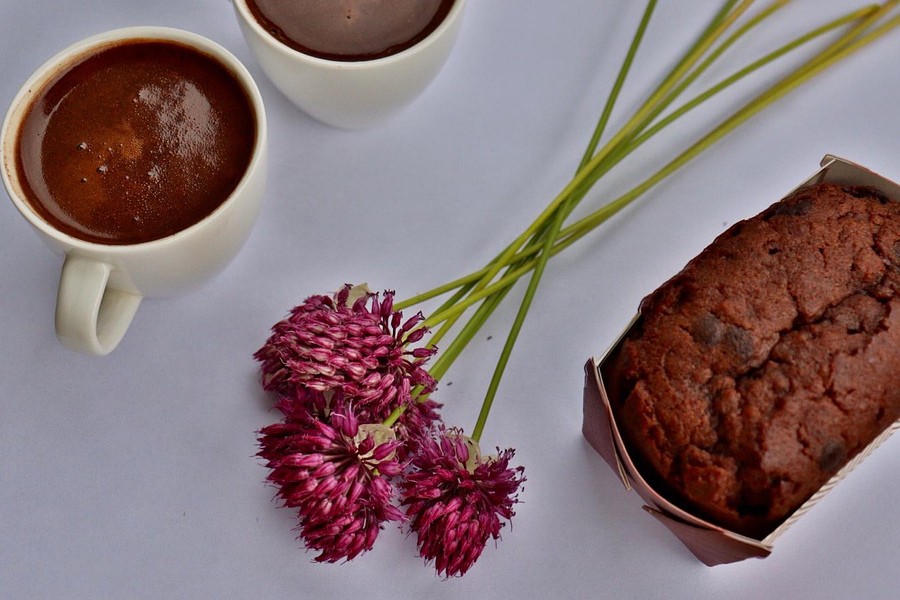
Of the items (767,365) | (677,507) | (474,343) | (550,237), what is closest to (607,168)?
(550,237)

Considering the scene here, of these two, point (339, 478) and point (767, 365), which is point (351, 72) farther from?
point (767, 365)

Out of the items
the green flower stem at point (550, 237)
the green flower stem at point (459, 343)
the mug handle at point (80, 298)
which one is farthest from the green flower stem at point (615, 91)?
the mug handle at point (80, 298)

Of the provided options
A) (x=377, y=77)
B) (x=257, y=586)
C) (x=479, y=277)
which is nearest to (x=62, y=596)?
(x=257, y=586)

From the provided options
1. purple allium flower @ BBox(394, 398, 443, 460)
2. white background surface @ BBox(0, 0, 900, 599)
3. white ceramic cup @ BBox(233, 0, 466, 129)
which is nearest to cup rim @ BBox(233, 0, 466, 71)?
white ceramic cup @ BBox(233, 0, 466, 129)

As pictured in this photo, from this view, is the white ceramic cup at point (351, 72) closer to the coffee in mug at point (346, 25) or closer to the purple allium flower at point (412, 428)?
the coffee in mug at point (346, 25)

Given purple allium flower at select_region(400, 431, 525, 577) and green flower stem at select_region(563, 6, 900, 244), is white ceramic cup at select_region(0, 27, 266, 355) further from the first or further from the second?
green flower stem at select_region(563, 6, 900, 244)

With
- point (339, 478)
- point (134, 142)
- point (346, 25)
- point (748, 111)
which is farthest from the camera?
point (748, 111)
